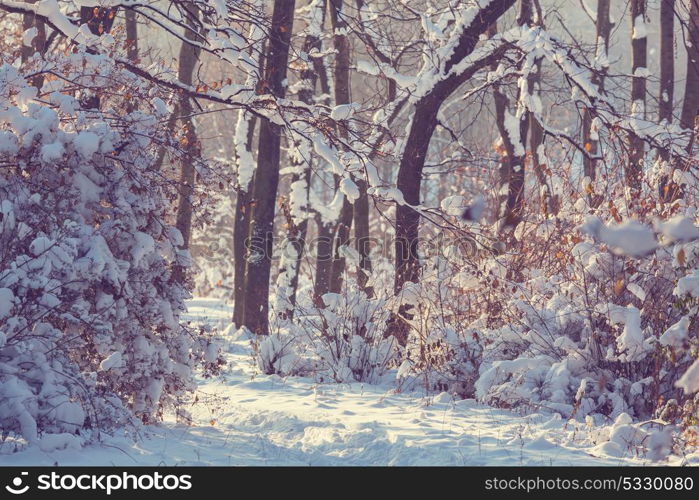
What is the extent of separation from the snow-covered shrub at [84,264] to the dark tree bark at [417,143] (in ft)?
11.3

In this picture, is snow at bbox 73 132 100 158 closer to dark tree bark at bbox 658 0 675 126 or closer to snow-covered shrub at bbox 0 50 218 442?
snow-covered shrub at bbox 0 50 218 442

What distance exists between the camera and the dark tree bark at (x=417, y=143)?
33.2ft

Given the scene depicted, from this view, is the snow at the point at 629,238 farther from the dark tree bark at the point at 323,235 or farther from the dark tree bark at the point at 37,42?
the dark tree bark at the point at 323,235

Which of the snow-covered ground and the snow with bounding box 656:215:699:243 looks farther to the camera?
the snow-covered ground

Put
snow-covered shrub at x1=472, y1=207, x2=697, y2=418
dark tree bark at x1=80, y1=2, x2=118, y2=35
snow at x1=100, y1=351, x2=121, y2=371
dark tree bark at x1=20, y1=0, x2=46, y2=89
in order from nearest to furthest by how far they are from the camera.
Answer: snow at x1=100, y1=351, x2=121, y2=371
snow-covered shrub at x1=472, y1=207, x2=697, y2=418
dark tree bark at x1=80, y1=2, x2=118, y2=35
dark tree bark at x1=20, y1=0, x2=46, y2=89

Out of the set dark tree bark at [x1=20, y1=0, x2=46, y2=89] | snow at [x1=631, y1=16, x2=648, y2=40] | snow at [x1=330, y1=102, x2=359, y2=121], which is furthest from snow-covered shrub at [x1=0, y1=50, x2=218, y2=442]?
snow at [x1=631, y1=16, x2=648, y2=40]

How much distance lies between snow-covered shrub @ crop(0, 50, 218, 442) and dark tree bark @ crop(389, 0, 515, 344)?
136 inches

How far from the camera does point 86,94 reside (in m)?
7.29

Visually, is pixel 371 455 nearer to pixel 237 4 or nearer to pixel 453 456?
pixel 453 456

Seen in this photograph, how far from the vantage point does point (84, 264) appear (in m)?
6.00

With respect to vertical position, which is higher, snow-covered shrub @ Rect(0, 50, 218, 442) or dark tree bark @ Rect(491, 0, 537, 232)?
dark tree bark @ Rect(491, 0, 537, 232)

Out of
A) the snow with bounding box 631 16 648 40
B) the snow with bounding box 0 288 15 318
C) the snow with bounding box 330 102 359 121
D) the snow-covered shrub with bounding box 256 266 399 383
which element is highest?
the snow with bounding box 631 16 648 40

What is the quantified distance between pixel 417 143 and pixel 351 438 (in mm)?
5167

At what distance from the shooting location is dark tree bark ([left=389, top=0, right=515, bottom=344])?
10.1m
